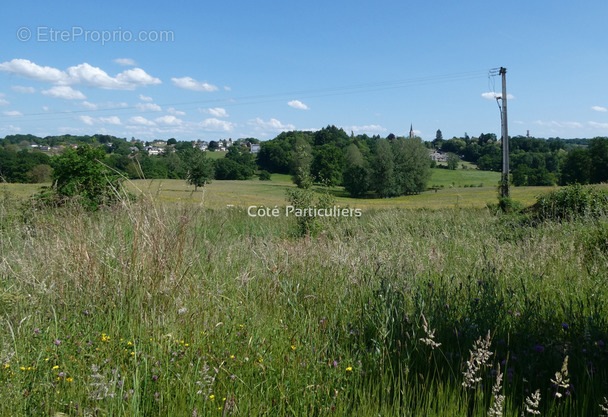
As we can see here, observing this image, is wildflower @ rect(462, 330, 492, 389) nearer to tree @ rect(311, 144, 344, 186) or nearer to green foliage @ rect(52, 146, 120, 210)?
green foliage @ rect(52, 146, 120, 210)

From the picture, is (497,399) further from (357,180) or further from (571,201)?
(357,180)

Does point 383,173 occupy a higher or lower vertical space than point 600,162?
lower

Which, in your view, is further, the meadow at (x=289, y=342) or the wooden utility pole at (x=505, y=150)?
the wooden utility pole at (x=505, y=150)

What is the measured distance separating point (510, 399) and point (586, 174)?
230ft

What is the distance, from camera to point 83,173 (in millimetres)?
10570

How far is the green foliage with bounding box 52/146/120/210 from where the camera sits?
33.8 feet

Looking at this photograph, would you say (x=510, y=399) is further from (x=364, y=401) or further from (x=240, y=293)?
(x=240, y=293)

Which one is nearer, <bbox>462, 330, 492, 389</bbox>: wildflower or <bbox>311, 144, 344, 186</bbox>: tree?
<bbox>462, 330, 492, 389</bbox>: wildflower

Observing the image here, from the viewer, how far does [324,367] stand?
2426 mm

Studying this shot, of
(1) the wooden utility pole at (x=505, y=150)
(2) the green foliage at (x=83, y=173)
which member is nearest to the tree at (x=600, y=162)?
(1) the wooden utility pole at (x=505, y=150)

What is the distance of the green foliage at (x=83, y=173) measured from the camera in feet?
33.8

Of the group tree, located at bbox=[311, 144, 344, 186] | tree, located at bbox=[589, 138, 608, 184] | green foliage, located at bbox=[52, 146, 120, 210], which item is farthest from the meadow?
tree, located at bbox=[311, 144, 344, 186]

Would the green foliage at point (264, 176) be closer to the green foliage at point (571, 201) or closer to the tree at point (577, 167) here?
the tree at point (577, 167)

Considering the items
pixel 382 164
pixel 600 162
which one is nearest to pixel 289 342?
pixel 382 164
